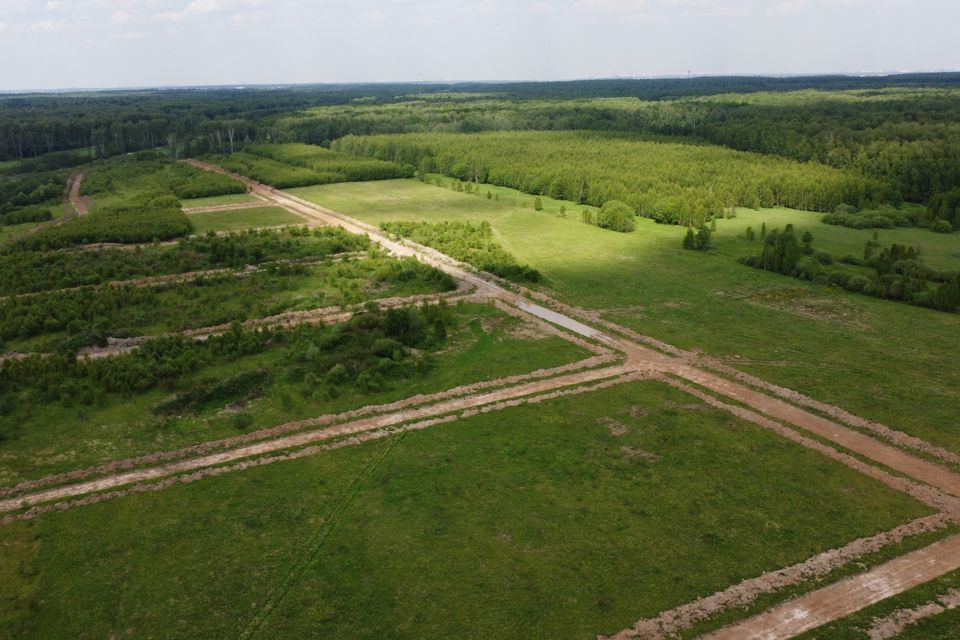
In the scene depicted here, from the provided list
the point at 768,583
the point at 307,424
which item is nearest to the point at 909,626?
the point at 768,583

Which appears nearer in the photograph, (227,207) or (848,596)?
(848,596)

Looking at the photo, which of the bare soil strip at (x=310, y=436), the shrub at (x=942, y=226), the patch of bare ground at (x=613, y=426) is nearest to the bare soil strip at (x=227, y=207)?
the bare soil strip at (x=310, y=436)

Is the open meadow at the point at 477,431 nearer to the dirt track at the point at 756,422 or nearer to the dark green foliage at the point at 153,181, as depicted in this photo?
the dirt track at the point at 756,422

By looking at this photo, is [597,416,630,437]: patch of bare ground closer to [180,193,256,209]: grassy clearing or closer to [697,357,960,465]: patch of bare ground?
[697,357,960,465]: patch of bare ground

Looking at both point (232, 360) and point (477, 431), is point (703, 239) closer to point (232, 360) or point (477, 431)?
point (477, 431)

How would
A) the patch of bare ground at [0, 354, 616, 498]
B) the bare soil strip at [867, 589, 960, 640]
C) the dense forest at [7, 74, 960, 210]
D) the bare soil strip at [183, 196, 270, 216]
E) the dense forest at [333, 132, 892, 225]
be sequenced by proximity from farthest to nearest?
1. the dense forest at [7, 74, 960, 210]
2. the bare soil strip at [183, 196, 270, 216]
3. the dense forest at [333, 132, 892, 225]
4. the patch of bare ground at [0, 354, 616, 498]
5. the bare soil strip at [867, 589, 960, 640]

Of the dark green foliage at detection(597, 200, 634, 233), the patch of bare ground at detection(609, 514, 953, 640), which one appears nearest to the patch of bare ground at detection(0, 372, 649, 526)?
the patch of bare ground at detection(609, 514, 953, 640)
